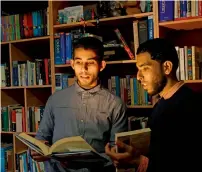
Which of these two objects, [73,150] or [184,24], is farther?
[184,24]

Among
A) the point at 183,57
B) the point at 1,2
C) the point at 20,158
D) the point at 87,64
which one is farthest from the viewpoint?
the point at 1,2

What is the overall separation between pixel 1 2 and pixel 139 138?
237cm

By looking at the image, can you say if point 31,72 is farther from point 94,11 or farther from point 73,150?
point 73,150

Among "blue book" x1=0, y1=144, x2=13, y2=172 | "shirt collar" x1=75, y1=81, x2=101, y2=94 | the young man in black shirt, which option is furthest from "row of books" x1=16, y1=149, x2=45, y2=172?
the young man in black shirt

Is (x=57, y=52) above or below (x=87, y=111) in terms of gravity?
above

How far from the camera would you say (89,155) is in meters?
1.30

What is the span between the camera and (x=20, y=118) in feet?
8.90

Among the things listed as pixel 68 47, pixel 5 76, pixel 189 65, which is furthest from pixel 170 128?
pixel 5 76

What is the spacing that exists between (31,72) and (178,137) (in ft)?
5.86

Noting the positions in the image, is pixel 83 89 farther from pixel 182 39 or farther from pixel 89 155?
pixel 182 39

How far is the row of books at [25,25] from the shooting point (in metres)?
2.58

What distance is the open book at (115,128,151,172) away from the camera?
3.94 ft

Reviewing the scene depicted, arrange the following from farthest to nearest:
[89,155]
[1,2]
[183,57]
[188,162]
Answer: [1,2] < [183,57] < [89,155] < [188,162]

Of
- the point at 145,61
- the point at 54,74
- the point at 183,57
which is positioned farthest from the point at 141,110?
the point at 145,61
